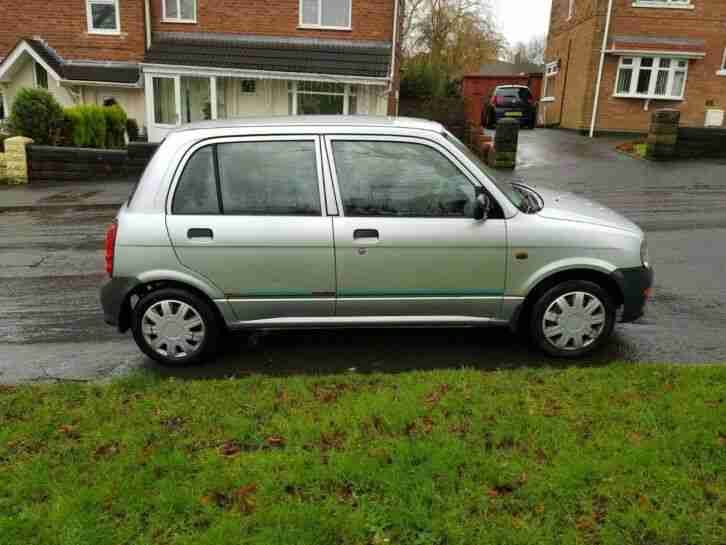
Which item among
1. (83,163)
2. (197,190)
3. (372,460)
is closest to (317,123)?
(197,190)

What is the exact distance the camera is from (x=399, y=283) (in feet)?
15.6

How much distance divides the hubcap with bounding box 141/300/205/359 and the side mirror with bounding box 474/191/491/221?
2353mm

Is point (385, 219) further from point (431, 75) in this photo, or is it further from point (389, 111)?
point (431, 75)

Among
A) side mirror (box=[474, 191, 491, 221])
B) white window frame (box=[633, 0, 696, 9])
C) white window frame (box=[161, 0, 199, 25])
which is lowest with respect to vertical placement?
side mirror (box=[474, 191, 491, 221])

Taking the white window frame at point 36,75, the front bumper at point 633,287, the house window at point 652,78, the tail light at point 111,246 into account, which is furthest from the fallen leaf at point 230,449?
the house window at point 652,78

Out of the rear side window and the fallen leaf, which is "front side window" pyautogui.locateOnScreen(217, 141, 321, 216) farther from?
the fallen leaf

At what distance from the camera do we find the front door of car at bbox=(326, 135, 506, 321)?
4.65 m

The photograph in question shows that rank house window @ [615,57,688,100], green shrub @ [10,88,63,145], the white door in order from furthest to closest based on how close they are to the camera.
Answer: house window @ [615,57,688,100] → the white door → green shrub @ [10,88,63,145]

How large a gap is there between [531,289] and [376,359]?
140 cm

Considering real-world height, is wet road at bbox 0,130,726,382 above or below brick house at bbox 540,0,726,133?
below

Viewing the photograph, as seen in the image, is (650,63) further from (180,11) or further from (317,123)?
(317,123)

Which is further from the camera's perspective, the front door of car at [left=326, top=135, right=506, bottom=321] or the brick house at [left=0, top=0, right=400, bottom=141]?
the brick house at [left=0, top=0, right=400, bottom=141]

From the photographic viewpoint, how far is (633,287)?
4812 mm

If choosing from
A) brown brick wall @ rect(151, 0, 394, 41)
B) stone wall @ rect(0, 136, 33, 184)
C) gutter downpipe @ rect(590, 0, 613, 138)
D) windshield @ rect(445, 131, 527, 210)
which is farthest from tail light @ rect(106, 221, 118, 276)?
gutter downpipe @ rect(590, 0, 613, 138)
